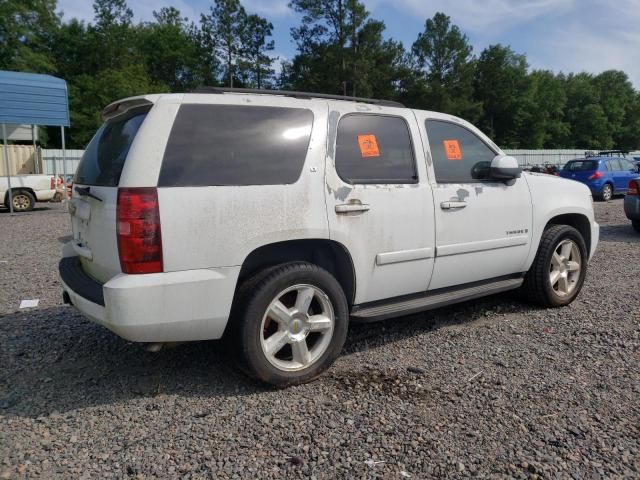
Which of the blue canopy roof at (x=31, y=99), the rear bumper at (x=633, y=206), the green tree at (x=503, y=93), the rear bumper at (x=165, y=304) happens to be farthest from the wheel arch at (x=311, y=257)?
the green tree at (x=503, y=93)

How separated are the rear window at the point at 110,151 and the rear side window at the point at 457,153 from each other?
84.5 inches

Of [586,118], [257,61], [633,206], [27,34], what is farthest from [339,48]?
[586,118]

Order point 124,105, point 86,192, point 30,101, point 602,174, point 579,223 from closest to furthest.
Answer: point 86,192 → point 124,105 → point 579,223 → point 30,101 → point 602,174

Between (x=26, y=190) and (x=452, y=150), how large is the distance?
1478 cm

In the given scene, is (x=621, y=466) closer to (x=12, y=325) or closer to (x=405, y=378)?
(x=405, y=378)

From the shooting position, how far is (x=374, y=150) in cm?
361

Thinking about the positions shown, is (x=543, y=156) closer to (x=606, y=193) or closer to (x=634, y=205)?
(x=606, y=193)

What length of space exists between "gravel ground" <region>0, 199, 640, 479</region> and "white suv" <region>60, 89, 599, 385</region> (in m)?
0.38

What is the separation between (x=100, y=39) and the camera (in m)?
48.2

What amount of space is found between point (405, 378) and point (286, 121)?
6.13 ft

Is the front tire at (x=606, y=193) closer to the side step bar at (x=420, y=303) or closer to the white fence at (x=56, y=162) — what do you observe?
the side step bar at (x=420, y=303)

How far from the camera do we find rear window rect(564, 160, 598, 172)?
18438 mm

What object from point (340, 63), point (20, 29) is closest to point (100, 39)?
point (20, 29)

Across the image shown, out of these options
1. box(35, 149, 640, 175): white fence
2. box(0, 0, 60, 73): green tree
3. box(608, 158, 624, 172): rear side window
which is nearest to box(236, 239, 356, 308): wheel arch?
box(608, 158, 624, 172): rear side window
